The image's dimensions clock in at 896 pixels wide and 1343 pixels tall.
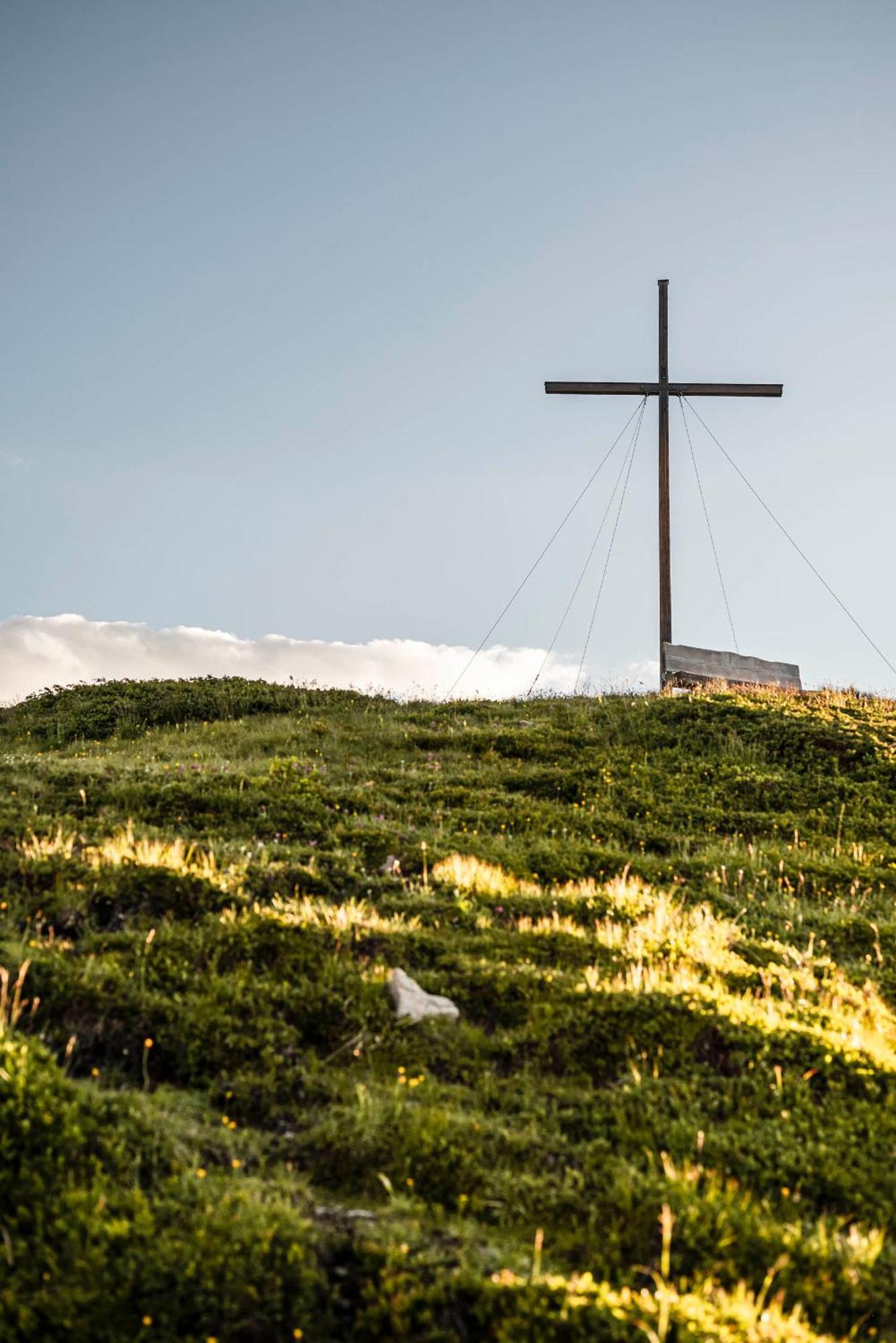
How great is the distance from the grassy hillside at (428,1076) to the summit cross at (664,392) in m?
13.7

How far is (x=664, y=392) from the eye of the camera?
86.4 feet

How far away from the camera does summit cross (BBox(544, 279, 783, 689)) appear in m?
25.7

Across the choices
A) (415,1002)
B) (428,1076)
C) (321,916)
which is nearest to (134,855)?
(321,916)

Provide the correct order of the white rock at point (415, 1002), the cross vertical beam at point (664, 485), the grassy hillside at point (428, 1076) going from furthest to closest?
the cross vertical beam at point (664, 485) → the white rock at point (415, 1002) → the grassy hillside at point (428, 1076)

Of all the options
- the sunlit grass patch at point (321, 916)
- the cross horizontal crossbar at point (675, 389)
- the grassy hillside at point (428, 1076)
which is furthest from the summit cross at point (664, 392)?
the sunlit grass patch at point (321, 916)

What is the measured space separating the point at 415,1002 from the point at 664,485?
21.7 metres

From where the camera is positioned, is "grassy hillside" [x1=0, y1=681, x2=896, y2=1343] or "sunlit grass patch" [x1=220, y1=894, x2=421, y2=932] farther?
"sunlit grass patch" [x1=220, y1=894, x2=421, y2=932]

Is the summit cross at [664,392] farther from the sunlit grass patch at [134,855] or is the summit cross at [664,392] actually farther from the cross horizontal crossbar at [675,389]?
the sunlit grass patch at [134,855]

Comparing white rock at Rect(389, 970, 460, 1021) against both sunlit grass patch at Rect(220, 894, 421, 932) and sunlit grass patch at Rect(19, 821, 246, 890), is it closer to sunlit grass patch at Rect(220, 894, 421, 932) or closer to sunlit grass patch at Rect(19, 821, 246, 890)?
sunlit grass patch at Rect(220, 894, 421, 932)

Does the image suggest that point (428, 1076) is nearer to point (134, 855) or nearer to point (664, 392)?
point (134, 855)

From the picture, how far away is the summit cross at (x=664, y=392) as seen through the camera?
1012 inches

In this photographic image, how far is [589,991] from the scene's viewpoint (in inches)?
→ 281

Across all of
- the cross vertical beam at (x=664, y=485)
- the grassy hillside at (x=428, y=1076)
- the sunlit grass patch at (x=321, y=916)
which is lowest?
the grassy hillside at (x=428, y=1076)

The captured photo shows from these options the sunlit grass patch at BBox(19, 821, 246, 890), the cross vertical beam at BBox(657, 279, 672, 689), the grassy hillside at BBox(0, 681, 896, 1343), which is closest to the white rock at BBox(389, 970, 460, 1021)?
the grassy hillside at BBox(0, 681, 896, 1343)
